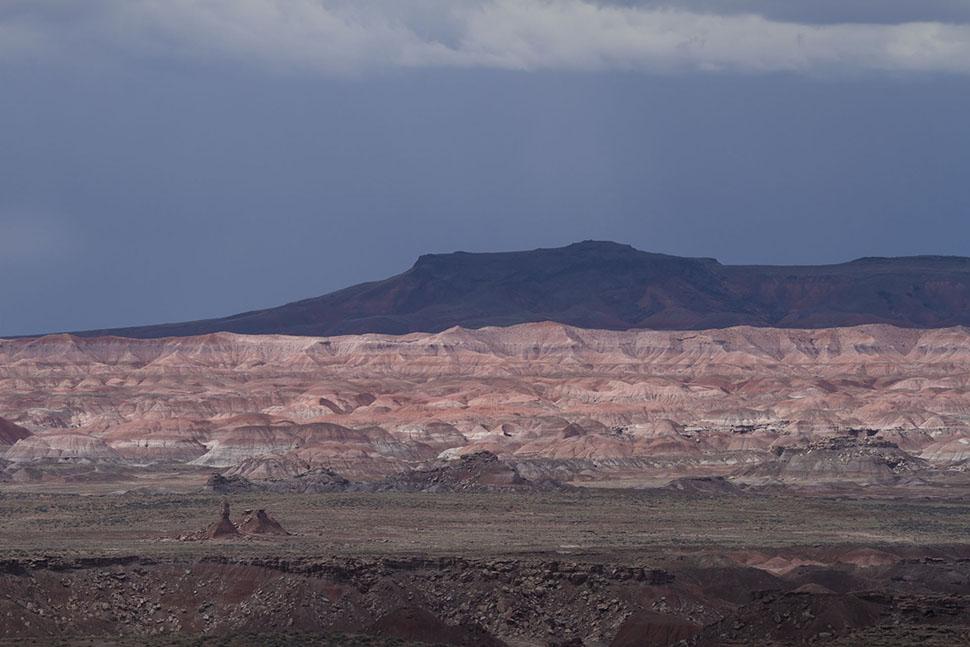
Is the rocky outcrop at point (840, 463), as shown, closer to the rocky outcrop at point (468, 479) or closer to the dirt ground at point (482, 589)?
the rocky outcrop at point (468, 479)

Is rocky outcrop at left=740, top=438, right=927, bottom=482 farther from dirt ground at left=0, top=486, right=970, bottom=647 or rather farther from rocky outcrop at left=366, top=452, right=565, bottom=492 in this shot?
dirt ground at left=0, top=486, right=970, bottom=647

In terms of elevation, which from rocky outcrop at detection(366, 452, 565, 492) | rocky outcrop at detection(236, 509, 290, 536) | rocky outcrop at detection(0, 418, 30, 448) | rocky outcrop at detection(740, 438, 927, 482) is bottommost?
rocky outcrop at detection(740, 438, 927, 482)

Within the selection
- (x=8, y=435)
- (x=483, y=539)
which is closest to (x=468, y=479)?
(x=483, y=539)

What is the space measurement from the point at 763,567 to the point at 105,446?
124 metres

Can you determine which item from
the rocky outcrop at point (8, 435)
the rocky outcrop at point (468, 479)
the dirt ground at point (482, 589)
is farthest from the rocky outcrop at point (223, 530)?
the rocky outcrop at point (8, 435)

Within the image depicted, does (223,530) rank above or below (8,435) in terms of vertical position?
below

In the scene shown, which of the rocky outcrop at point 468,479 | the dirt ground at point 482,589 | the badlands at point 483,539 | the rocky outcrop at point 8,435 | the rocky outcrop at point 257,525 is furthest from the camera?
the rocky outcrop at point 8,435

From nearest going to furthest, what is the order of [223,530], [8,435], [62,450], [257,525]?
1. [223,530]
2. [257,525]
3. [62,450]
4. [8,435]

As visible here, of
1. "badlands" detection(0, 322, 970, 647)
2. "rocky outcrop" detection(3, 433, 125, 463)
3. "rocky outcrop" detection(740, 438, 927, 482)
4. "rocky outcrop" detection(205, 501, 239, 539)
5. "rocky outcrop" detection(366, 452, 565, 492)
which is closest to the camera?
"badlands" detection(0, 322, 970, 647)

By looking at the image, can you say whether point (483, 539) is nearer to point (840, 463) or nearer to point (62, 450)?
point (840, 463)

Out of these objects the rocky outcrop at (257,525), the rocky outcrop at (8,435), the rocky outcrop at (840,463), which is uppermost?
the rocky outcrop at (8,435)

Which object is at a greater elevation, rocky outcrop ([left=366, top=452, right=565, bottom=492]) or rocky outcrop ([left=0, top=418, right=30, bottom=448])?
rocky outcrop ([left=0, top=418, right=30, bottom=448])

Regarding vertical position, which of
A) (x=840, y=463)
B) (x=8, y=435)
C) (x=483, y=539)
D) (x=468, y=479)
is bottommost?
(x=840, y=463)

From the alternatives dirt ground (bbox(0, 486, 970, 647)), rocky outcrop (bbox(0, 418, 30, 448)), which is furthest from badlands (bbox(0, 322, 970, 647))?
rocky outcrop (bbox(0, 418, 30, 448))
